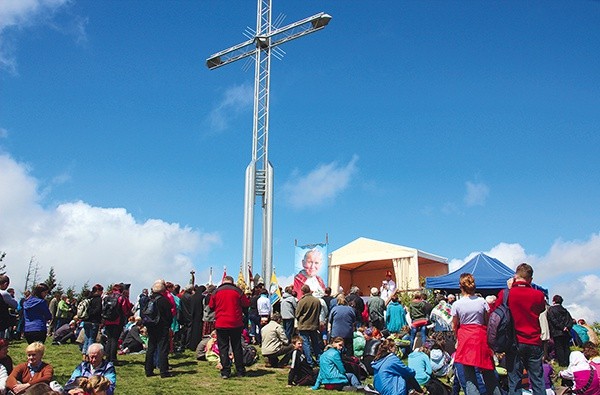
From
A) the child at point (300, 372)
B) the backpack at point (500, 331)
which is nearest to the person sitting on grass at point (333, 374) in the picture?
the child at point (300, 372)

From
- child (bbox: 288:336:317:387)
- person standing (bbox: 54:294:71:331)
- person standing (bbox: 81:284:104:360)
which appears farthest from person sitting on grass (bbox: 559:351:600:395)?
person standing (bbox: 54:294:71:331)

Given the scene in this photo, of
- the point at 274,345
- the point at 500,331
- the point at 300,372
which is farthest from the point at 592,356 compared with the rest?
the point at 274,345

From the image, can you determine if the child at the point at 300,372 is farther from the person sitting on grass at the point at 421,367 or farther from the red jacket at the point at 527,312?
the red jacket at the point at 527,312

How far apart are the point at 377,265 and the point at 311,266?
6.19 m

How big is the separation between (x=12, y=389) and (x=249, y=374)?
4.55 m

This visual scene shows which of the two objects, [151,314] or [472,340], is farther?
[151,314]

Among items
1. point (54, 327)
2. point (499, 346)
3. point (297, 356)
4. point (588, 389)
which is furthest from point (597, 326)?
point (54, 327)

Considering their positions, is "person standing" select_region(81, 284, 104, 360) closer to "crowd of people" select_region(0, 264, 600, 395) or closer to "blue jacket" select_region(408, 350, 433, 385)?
"crowd of people" select_region(0, 264, 600, 395)

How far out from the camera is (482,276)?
16.1 meters

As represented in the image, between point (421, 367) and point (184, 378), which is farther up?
point (421, 367)

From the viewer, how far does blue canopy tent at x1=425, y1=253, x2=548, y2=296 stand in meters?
15.8

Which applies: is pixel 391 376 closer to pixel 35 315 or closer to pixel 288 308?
pixel 288 308

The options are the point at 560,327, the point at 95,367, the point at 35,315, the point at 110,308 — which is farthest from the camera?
the point at 560,327

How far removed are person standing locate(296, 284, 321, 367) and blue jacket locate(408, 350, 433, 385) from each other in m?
2.03
